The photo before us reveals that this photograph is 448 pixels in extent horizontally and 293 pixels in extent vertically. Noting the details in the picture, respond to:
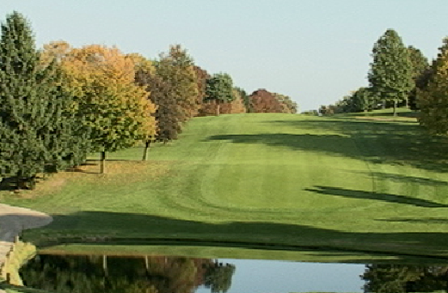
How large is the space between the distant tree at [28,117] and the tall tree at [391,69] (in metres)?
57.6

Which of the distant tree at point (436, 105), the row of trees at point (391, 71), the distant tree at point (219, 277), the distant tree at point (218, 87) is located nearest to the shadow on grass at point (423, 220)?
the distant tree at point (219, 277)

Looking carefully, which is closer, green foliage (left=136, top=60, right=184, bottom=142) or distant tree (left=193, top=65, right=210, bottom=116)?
green foliage (left=136, top=60, right=184, bottom=142)

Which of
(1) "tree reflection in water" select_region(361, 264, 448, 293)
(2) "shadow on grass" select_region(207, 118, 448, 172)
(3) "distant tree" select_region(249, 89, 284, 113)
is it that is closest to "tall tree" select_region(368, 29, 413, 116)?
(2) "shadow on grass" select_region(207, 118, 448, 172)

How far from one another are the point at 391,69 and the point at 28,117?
2418 inches

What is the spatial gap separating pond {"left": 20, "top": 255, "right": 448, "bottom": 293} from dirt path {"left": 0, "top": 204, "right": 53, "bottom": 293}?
5.08 m

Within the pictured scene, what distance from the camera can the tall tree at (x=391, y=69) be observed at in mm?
97000

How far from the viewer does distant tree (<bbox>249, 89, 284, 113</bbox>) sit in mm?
171512

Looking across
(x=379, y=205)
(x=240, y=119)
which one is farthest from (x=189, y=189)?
(x=240, y=119)

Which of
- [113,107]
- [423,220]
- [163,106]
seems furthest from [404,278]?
[163,106]

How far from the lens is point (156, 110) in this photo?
60156 millimetres

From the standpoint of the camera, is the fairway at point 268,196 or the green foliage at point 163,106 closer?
the fairway at point 268,196

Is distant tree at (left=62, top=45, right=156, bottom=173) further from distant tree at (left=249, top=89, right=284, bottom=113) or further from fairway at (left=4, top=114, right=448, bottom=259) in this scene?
distant tree at (left=249, top=89, right=284, bottom=113)

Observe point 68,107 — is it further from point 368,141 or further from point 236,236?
point 368,141

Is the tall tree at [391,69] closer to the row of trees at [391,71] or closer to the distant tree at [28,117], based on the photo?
the row of trees at [391,71]
